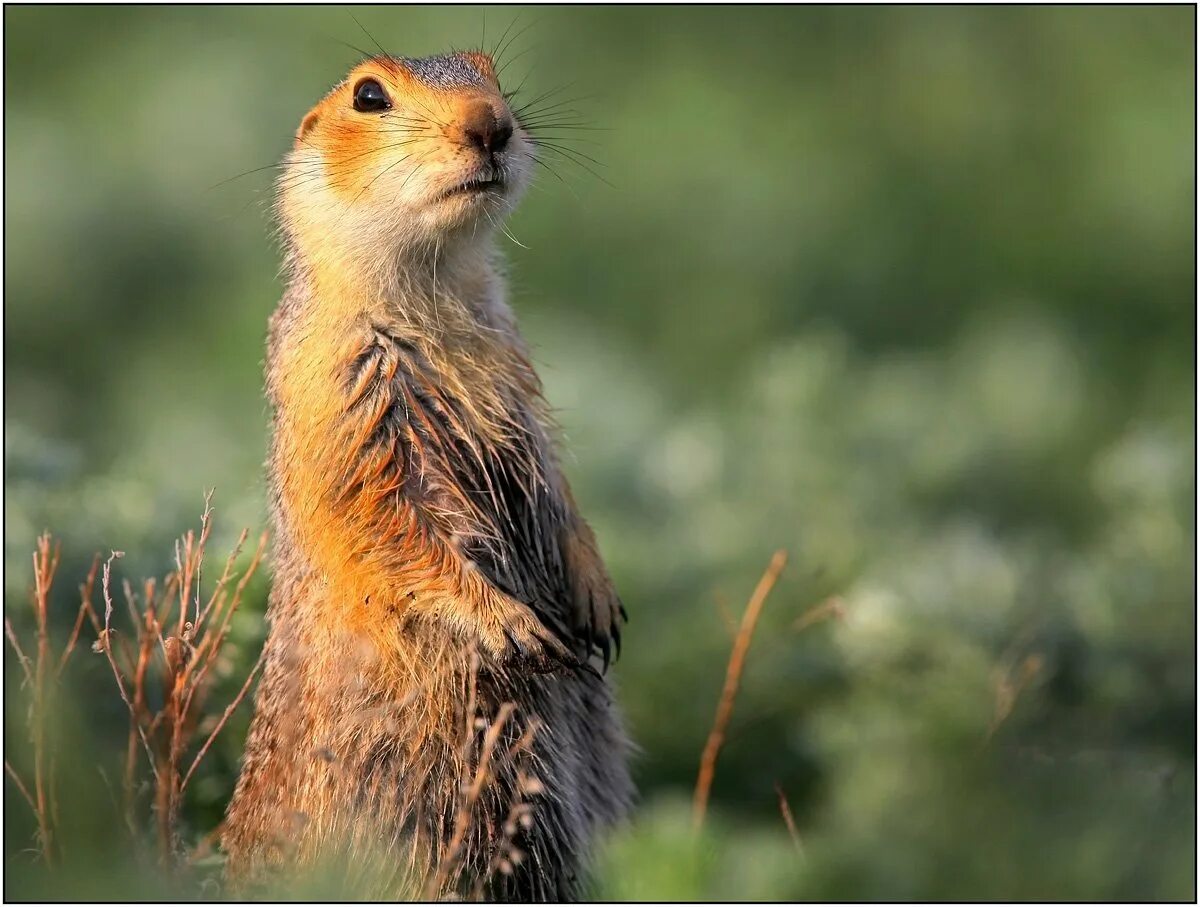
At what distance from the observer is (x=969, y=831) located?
13.1ft

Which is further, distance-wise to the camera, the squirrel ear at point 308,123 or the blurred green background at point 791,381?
the squirrel ear at point 308,123

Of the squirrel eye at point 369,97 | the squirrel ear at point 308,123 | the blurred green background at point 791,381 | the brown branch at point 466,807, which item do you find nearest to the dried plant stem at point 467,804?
the brown branch at point 466,807

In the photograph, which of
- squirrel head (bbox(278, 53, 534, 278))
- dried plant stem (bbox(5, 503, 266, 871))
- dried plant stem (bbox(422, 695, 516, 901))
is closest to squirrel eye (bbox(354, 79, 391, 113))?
squirrel head (bbox(278, 53, 534, 278))

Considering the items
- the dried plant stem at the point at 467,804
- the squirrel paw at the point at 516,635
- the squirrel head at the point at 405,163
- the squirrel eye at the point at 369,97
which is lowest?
the dried plant stem at the point at 467,804

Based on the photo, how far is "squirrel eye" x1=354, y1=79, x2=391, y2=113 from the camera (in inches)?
219

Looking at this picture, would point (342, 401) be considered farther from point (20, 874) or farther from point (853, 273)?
point (853, 273)

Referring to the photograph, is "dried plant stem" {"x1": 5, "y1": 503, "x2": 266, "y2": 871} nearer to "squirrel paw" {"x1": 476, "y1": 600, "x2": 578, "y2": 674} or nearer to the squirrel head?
"squirrel paw" {"x1": 476, "y1": 600, "x2": 578, "y2": 674}

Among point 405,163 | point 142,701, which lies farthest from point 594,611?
point 405,163

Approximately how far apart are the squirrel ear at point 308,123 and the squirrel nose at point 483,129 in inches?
33.6

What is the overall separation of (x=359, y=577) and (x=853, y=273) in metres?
9.95

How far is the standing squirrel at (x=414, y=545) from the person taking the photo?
5203 millimetres

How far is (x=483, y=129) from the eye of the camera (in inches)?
204

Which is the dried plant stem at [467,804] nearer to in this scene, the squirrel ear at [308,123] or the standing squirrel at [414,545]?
the standing squirrel at [414,545]

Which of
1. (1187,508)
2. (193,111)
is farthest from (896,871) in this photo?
(193,111)
